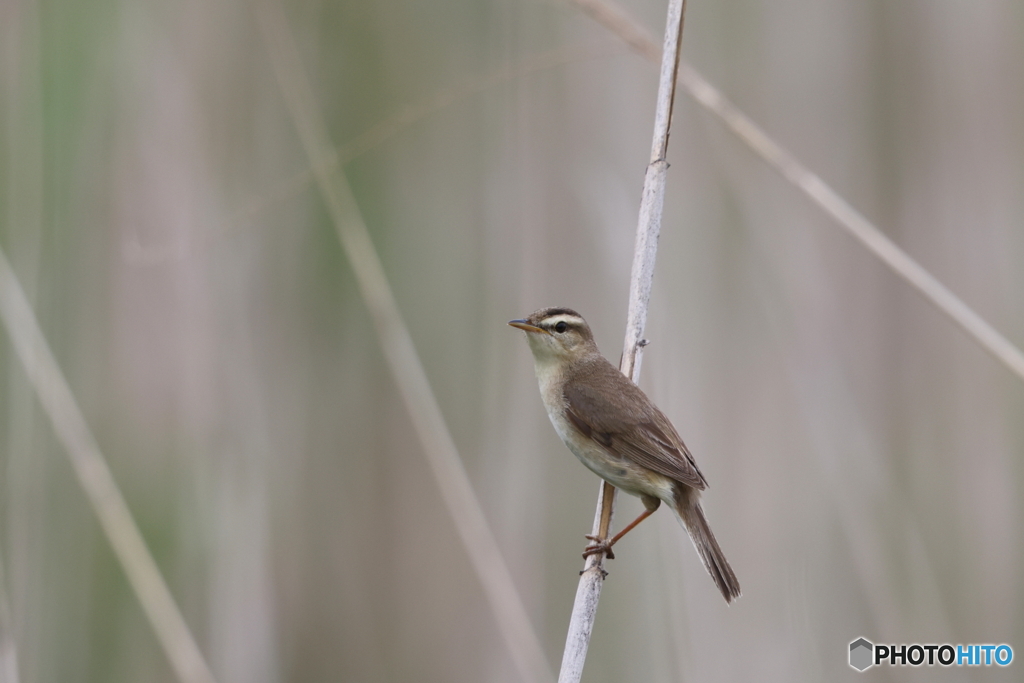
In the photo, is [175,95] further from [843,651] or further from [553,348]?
[843,651]

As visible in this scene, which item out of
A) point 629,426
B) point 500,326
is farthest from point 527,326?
point 500,326

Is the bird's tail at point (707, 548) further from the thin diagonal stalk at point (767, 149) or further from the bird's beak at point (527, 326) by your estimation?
the thin diagonal stalk at point (767, 149)

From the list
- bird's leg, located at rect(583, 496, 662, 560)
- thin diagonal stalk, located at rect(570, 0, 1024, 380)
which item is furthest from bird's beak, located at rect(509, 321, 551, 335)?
thin diagonal stalk, located at rect(570, 0, 1024, 380)

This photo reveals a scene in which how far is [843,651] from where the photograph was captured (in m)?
2.90

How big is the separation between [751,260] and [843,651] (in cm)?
126

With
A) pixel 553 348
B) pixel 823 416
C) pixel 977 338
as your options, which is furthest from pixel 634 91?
pixel 977 338

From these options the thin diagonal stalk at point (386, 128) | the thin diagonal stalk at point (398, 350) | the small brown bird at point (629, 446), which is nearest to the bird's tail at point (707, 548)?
the small brown bird at point (629, 446)

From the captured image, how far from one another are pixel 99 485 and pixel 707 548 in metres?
1.54

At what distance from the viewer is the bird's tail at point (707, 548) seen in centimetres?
221

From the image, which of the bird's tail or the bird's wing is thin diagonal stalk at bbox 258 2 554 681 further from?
the bird's tail
